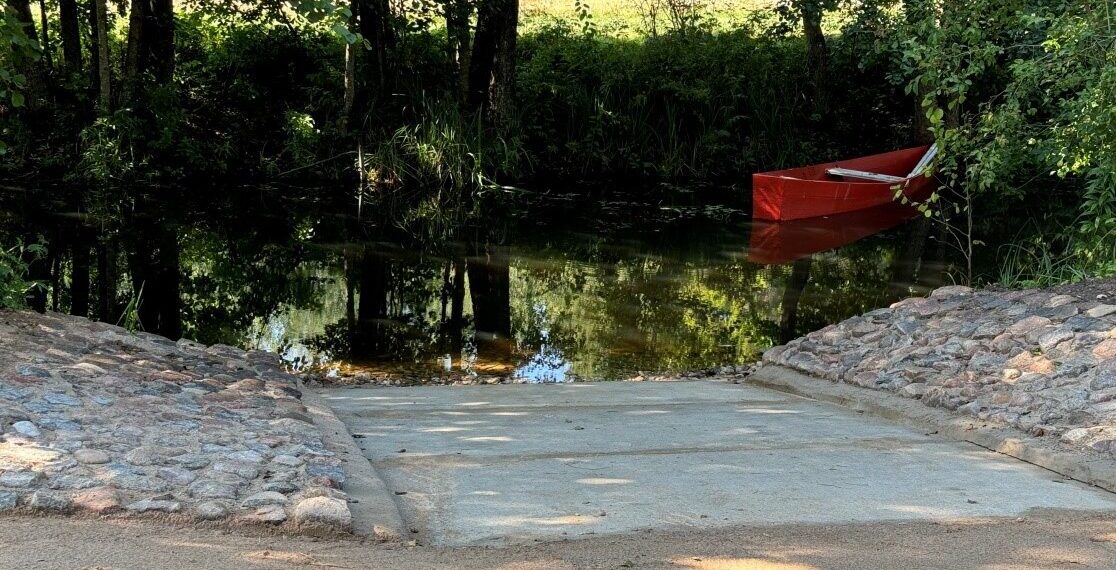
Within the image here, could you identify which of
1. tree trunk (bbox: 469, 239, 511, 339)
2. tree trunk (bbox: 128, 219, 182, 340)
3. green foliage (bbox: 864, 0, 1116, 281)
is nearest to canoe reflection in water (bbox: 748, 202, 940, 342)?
tree trunk (bbox: 469, 239, 511, 339)

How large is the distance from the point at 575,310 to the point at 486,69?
29.9ft

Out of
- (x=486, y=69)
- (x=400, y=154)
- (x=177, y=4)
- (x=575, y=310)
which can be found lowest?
(x=575, y=310)

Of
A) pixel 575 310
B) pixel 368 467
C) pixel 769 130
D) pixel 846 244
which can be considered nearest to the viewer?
pixel 368 467

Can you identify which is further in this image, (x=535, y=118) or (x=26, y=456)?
(x=535, y=118)

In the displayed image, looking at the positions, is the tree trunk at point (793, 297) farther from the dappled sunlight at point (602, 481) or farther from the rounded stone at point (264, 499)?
the rounded stone at point (264, 499)

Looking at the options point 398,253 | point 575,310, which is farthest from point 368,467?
point 398,253

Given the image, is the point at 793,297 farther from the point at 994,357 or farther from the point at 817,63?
the point at 817,63

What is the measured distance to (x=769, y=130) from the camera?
68.9 feet

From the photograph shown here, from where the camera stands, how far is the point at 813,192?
16328 mm

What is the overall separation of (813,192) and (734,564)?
13.3 meters

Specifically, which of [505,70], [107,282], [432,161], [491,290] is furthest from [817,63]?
[107,282]

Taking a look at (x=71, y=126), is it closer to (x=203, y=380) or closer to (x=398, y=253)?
(x=398, y=253)

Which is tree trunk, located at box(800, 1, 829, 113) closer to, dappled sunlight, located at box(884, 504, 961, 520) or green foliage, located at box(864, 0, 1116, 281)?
green foliage, located at box(864, 0, 1116, 281)

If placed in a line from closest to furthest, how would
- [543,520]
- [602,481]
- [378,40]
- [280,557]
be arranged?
[280,557], [543,520], [602,481], [378,40]
